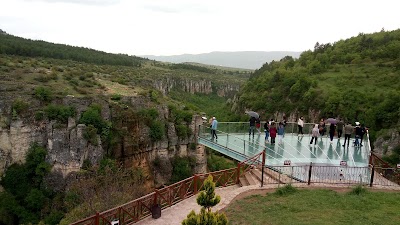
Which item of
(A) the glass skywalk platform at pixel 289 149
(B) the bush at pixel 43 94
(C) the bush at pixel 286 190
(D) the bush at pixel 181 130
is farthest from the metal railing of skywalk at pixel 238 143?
(B) the bush at pixel 43 94

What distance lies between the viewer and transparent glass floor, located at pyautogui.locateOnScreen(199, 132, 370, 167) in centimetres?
1933

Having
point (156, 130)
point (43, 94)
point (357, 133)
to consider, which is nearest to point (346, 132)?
point (357, 133)

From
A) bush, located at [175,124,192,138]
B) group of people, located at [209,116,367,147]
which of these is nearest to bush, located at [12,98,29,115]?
bush, located at [175,124,192,138]

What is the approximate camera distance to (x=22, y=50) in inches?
2445

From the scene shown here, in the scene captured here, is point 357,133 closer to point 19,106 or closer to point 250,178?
point 250,178

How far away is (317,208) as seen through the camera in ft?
47.3

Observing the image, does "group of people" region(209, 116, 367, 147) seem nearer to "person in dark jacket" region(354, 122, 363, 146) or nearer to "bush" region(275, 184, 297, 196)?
"person in dark jacket" region(354, 122, 363, 146)

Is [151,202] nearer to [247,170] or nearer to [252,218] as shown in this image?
[252,218]

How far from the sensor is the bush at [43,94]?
110 ft

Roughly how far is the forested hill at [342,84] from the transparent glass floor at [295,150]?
71.6 ft

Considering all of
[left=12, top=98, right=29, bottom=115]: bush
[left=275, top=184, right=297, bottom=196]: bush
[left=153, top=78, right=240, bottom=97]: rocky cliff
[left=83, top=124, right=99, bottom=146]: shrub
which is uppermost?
[left=12, top=98, right=29, bottom=115]: bush

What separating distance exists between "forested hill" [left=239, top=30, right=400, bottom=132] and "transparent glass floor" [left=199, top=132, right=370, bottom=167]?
21833 millimetres

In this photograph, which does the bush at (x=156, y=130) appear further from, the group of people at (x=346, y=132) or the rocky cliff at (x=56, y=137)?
the group of people at (x=346, y=132)

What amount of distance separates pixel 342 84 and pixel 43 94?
147 ft
